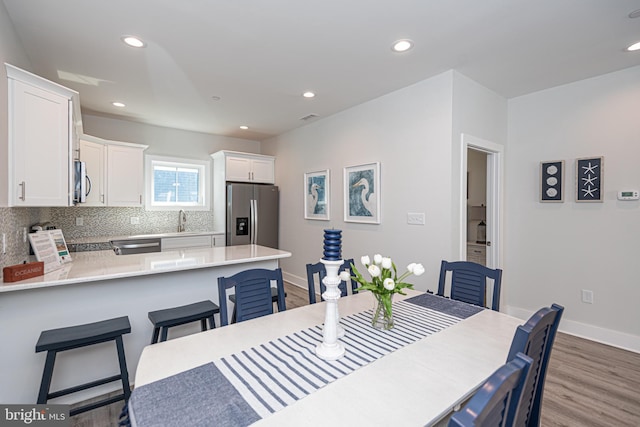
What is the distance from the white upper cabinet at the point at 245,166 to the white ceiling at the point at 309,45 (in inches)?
57.7

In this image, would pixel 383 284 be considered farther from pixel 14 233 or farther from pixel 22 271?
pixel 14 233

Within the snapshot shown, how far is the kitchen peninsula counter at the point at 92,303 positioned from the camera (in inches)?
69.5

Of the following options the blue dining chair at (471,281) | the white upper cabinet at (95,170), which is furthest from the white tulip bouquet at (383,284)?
the white upper cabinet at (95,170)

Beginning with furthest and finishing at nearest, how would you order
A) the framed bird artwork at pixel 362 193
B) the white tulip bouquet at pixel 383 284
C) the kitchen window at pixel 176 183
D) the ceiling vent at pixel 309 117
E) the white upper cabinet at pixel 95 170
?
the kitchen window at pixel 176 183 → the ceiling vent at pixel 309 117 → the white upper cabinet at pixel 95 170 → the framed bird artwork at pixel 362 193 → the white tulip bouquet at pixel 383 284

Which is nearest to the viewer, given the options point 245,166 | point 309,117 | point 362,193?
point 362,193

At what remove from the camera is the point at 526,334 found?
0.93 m

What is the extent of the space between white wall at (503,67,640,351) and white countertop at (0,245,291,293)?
289cm

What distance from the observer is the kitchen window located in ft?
15.7

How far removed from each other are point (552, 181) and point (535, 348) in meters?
2.96

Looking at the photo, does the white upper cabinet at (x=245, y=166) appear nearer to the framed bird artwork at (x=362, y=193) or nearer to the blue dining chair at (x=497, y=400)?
the framed bird artwork at (x=362, y=193)

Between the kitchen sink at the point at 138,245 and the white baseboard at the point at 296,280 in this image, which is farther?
the white baseboard at the point at 296,280

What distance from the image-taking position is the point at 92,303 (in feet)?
6.61

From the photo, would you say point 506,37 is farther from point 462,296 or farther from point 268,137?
point 268,137

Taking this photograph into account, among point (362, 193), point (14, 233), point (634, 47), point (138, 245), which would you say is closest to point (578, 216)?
point (634, 47)
